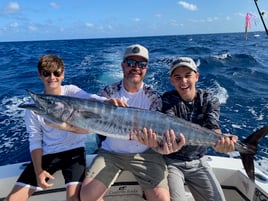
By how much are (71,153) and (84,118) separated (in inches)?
22.6

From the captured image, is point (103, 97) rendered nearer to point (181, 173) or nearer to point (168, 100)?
point (168, 100)

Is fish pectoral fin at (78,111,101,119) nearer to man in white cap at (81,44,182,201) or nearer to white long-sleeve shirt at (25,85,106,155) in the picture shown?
white long-sleeve shirt at (25,85,106,155)

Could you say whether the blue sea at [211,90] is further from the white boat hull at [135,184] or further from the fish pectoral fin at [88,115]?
the fish pectoral fin at [88,115]

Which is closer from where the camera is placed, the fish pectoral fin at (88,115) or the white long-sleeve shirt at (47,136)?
the fish pectoral fin at (88,115)

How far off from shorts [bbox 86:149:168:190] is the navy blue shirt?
177 millimetres

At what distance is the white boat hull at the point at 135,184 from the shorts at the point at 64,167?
0.46 feet

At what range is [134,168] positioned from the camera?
2654 millimetres

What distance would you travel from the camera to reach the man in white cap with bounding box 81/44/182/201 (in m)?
2.49

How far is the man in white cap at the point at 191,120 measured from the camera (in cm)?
257

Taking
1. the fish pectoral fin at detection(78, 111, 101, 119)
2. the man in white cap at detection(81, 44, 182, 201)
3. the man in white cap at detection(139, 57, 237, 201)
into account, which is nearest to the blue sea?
the man in white cap at detection(139, 57, 237, 201)

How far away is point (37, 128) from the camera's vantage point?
274 cm

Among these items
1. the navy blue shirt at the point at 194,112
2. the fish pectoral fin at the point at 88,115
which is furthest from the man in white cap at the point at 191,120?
the fish pectoral fin at the point at 88,115

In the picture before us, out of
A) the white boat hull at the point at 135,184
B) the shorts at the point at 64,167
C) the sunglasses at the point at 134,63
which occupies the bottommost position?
the white boat hull at the point at 135,184

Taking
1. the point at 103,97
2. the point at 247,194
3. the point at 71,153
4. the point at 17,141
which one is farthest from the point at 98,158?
the point at 17,141
